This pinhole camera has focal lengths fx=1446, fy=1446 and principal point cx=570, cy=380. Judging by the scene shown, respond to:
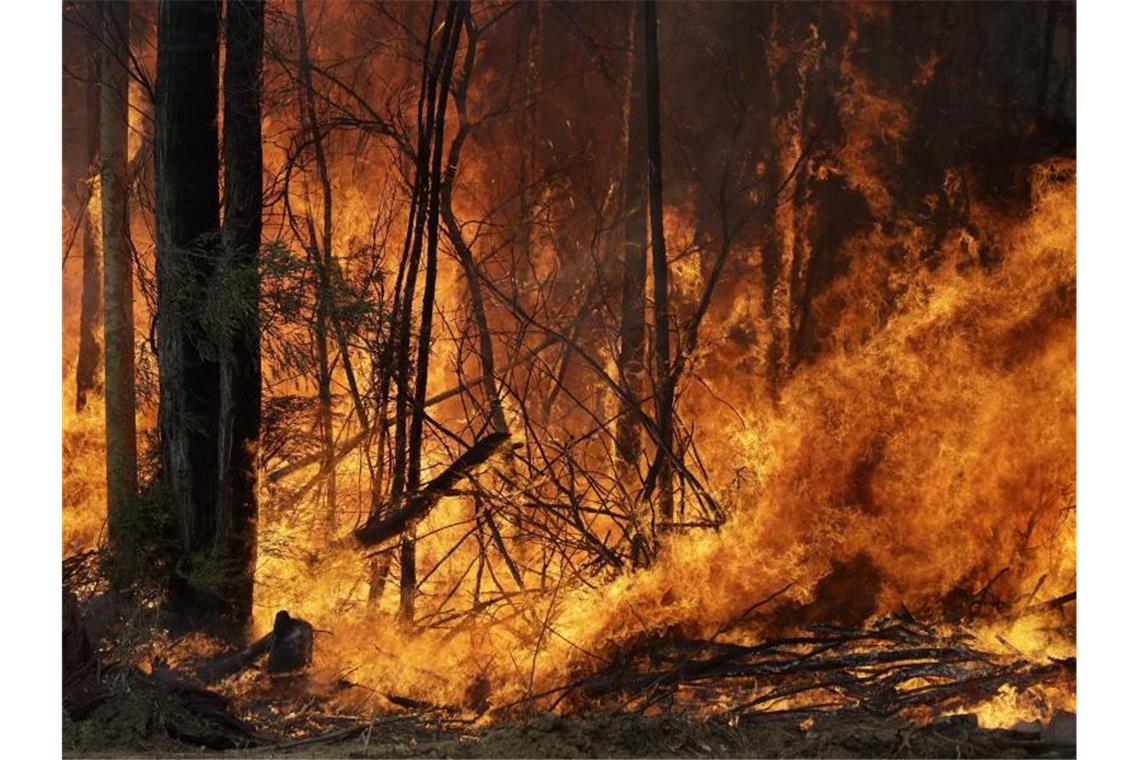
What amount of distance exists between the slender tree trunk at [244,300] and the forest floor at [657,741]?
2.15 feet

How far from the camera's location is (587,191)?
5832 millimetres

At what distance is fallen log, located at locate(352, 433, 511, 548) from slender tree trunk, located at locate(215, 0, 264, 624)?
1.69 feet

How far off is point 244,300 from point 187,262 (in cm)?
29

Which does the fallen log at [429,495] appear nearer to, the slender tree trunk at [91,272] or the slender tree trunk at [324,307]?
the slender tree trunk at [324,307]

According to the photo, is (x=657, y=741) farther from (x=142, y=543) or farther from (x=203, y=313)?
(x=203, y=313)

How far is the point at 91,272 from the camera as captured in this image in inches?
234

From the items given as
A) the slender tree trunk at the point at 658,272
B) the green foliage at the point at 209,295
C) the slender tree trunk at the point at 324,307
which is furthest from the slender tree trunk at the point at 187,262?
the slender tree trunk at the point at 658,272

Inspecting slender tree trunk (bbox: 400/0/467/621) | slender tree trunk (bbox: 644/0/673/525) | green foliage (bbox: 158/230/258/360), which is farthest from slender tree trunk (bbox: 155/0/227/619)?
slender tree trunk (bbox: 644/0/673/525)

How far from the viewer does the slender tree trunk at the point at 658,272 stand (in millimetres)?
5785

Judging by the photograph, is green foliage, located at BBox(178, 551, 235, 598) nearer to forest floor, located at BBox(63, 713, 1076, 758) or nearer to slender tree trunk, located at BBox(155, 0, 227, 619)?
slender tree trunk, located at BBox(155, 0, 227, 619)

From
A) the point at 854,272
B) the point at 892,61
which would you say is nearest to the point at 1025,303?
the point at 854,272

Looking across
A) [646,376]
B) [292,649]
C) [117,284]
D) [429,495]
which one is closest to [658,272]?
[646,376]

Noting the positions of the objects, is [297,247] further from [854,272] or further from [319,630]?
[854,272]

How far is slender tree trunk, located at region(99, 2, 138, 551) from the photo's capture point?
5.94 metres
